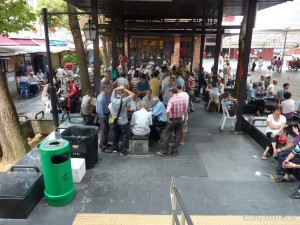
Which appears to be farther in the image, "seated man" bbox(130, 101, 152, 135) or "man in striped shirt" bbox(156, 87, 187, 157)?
"seated man" bbox(130, 101, 152, 135)

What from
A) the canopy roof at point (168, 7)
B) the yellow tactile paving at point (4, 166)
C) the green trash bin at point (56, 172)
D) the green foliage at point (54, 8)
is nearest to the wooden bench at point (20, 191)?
the green trash bin at point (56, 172)

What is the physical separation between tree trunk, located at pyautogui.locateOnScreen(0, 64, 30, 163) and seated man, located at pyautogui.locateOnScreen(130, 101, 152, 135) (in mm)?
3299

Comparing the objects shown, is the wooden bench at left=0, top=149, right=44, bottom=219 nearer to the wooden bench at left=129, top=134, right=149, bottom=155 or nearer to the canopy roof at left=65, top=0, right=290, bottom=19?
the wooden bench at left=129, top=134, right=149, bottom=155

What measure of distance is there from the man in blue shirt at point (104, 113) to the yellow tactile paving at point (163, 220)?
2504 millimetres

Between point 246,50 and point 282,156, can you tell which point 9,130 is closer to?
point 282,156

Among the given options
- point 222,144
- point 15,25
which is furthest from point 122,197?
point 15,25

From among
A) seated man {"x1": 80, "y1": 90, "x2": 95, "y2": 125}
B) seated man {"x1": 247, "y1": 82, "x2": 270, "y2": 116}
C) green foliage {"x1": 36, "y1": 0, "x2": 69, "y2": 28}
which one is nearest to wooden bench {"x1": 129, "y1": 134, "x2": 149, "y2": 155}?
seated man {"x1": 80, "y1": 90, "x2": 95, "y2": 125}

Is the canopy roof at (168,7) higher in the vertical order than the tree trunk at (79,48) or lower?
higher

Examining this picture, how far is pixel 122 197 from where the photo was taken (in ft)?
14.7

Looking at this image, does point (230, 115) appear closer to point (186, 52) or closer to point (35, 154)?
point (35, 154)

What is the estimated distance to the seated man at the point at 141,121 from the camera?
20.1 ft

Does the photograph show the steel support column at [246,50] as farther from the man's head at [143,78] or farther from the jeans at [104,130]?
the jeans at [104,130]

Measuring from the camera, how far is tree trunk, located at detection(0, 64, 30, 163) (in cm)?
667

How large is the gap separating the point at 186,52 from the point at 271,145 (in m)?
25.0
